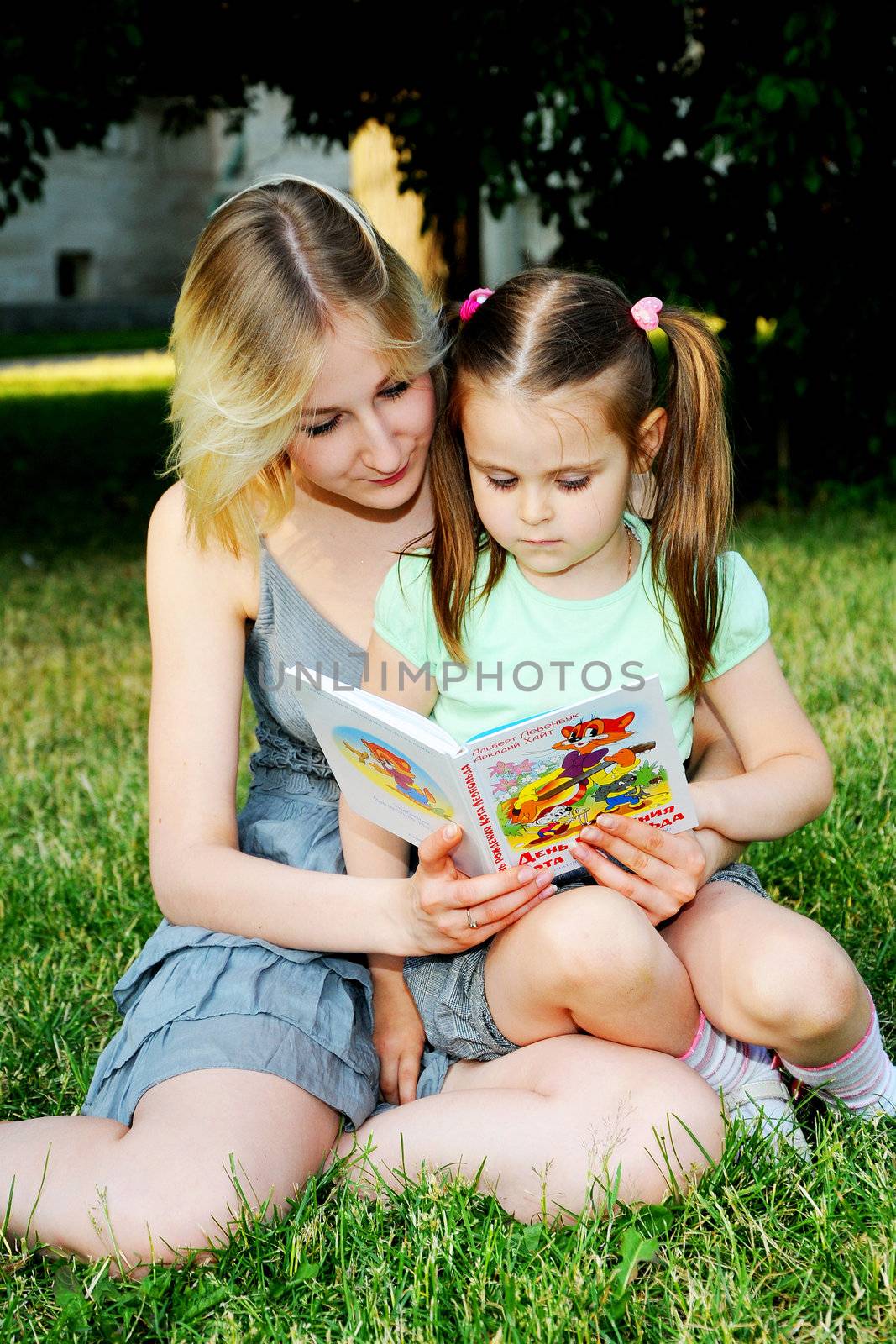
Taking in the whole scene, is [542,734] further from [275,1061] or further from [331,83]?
[331,83]

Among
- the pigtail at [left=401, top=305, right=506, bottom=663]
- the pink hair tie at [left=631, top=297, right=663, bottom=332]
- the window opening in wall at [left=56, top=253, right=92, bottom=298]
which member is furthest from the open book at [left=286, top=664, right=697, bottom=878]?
the window opening in wall at [left=56, top=253, right=92, bottom=298]

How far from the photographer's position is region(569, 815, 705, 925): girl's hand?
6.68ft

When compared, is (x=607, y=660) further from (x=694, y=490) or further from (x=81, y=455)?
(x=81, y=455)

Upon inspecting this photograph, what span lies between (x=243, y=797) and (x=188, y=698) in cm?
135

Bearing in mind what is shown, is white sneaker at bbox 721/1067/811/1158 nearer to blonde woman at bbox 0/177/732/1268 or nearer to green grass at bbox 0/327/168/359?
blonde woman at bbox 0/177/732/1268

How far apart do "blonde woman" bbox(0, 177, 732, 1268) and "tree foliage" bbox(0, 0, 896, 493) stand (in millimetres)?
3795

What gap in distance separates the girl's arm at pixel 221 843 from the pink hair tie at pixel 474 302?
575 millimetres

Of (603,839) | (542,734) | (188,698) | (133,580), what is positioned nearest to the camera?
(542,734)

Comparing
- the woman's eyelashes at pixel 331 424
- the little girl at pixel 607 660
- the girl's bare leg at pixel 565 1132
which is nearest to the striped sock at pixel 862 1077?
the little girl at pixel 607 660

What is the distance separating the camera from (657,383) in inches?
91.1

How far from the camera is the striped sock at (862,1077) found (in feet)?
6.79

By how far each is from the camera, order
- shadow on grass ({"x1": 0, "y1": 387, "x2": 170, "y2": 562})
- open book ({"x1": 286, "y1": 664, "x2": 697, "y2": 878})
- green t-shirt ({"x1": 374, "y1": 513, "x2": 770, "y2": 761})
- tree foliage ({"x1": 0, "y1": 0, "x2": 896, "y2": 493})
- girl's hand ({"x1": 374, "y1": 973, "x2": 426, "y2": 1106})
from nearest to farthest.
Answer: open book ({"x1": 286, "y1": 664, "x2": 697, "y2": 878}) < green t-shirt ({"x1": 374, "y1": 513, "x2": 770, "y2": 761}) < girl's hand ({"x1": 374, "y1": 973, "x2": 426, "y2": 1106}) < tree foliage ({"x1": 0, "y1": 0, "x2": 896, "y2": 493}) < shadow on grass ({"x1": 0, "y1": 387, "x2": 170, "y2": 562})

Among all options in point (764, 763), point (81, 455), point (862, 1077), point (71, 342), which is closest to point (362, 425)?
point (764, 763)

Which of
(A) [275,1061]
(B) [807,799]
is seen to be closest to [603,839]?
(B) [807,799]
